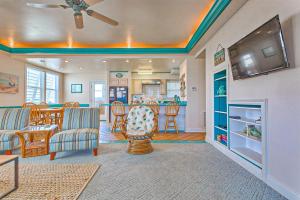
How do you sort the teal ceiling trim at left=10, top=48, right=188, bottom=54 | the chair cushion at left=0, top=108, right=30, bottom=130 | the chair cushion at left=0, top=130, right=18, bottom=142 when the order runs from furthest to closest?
the teal ceiling trim at left=10, top=48, right=188, bottom=54 → the chair cushion at left=0, top=108, right=30, bottom=130 → the chair cushion at left=0, top=130, right=18, bottom=142

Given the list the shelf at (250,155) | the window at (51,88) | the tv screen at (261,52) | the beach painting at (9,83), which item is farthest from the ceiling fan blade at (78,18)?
the window at (51,88)

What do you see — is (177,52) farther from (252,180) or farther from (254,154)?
(252,180)

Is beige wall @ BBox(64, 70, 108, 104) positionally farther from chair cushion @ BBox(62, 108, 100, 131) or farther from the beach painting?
chair cushion @ BBox(62, 108, 100, 131)

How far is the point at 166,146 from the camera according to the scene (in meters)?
3.70

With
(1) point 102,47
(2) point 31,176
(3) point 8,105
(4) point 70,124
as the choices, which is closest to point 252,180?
(2) point 31,176

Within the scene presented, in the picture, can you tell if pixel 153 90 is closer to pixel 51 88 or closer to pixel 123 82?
pixel 123 82

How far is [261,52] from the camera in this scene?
Result: 6.49 ft

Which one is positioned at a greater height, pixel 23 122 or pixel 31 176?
pixel 23 122

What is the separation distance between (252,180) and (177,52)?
4075mm

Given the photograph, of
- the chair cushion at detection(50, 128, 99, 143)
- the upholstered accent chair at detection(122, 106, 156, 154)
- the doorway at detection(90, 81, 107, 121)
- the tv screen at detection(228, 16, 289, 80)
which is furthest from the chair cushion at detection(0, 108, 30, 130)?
the doorway at detection(90, 81, 107, 121)

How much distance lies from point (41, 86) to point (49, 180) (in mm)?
6345

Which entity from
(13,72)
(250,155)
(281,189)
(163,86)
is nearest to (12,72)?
(13,72)

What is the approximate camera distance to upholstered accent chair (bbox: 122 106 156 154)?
125 inches

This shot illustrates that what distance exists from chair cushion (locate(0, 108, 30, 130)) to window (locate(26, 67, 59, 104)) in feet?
10.6
